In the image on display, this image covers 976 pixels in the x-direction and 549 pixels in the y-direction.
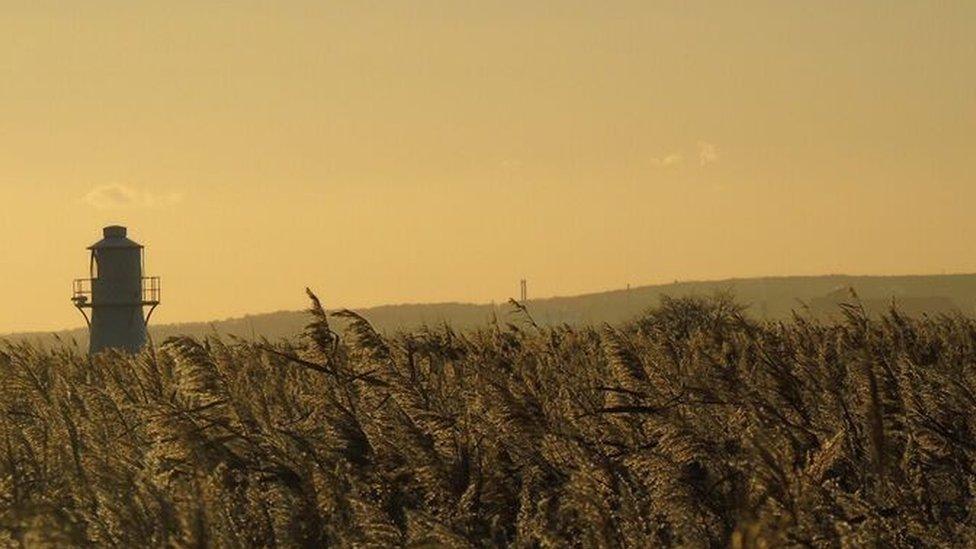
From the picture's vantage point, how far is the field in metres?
4.33

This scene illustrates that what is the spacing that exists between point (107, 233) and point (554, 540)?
58010 mm

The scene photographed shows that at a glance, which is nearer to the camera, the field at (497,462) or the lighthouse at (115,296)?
the field at (497,462)

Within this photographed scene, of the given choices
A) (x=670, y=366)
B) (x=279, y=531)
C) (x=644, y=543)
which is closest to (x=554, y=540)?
(x=644, y=543)

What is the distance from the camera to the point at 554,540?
13.4ft

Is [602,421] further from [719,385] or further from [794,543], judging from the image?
[794,543]

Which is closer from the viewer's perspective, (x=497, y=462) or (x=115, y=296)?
(x=497, y=462)

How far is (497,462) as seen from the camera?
614 cm

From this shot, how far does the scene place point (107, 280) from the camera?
193 feet

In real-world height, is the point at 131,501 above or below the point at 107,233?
below

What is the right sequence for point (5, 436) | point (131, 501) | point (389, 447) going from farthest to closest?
point (5, 436), point (389, 447), point (131, 501)

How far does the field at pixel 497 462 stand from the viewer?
4328 mm

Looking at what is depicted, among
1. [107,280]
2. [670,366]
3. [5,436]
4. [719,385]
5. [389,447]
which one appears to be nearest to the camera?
[389,447]

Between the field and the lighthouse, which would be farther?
the lighthouse

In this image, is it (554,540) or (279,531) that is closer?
(554,540)
